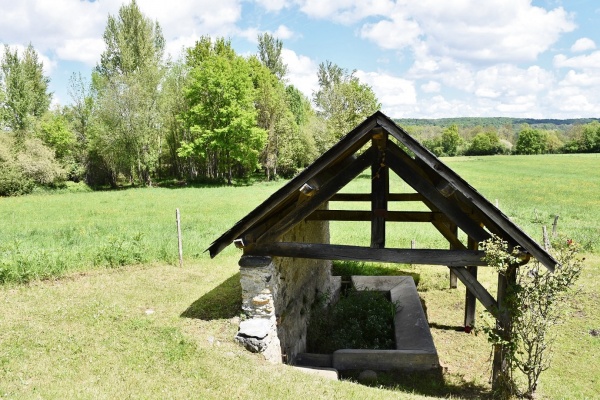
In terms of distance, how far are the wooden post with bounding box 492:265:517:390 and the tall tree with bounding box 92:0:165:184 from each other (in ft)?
129

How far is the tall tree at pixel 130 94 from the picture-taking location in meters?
39.1

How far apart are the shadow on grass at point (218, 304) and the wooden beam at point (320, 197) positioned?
2254 mm

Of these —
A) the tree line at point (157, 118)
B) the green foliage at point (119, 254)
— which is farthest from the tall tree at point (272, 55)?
the green foliage at point (119, 254)

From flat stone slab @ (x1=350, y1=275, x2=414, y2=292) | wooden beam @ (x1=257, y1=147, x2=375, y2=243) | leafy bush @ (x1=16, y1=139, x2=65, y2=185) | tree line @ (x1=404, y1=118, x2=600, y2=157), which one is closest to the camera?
wooden beam @ (x1=257, y1=147, x2=375, y2=243)

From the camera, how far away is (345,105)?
47.9 metres

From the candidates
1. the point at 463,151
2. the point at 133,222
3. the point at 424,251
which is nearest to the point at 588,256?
the point at 424,251

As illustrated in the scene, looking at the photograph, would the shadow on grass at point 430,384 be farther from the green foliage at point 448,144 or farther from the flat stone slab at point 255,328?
the green foliage at point 448,144

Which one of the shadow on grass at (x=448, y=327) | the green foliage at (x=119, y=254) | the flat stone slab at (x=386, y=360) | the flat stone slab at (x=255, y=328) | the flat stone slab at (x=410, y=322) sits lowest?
the shadow on grass at (x=448, y=327)

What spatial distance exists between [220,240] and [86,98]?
48.1 meters

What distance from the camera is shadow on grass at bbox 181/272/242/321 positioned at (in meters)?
8.47

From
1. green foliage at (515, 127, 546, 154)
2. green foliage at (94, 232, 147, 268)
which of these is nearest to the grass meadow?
green foliage at (94, 232, 147, 268)

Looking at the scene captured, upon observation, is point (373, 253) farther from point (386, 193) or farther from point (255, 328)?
point (255, 328)

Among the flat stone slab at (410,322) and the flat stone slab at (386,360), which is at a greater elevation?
the flat stone slab at (410,322)

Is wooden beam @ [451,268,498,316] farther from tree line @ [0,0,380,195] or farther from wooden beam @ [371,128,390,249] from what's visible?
tree line @ [0,0,380,195]
